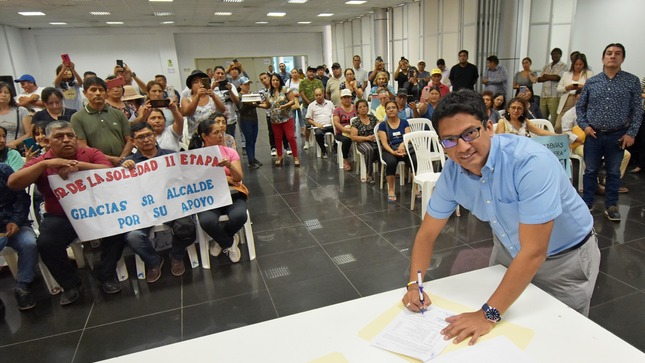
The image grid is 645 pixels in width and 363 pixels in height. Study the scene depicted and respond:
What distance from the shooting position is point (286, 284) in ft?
9.44

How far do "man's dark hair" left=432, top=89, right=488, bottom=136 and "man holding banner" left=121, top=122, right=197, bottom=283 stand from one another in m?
2.40

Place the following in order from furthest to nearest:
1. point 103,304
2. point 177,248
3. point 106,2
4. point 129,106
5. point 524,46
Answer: point 106,2 < point 524,46 < point 129,106 < point 177,248 < point 103,304

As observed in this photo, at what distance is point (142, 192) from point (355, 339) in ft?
7.68

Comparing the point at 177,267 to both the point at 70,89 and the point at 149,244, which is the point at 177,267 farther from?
the point at 70,89

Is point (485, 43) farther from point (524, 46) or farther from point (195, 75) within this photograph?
point (195, 75)

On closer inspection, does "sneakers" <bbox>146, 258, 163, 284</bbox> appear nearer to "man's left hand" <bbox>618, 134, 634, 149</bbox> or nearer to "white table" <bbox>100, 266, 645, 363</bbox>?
"white table" <bbox>100, 266, 645, 363</bbox>

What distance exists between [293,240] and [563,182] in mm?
2621

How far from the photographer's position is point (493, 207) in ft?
4.48

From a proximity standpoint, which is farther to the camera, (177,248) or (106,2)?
(106,2)

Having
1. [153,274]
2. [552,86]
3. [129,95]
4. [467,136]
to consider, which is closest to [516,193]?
[467,136]

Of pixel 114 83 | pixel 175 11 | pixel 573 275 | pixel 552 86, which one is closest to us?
pixel 573 275

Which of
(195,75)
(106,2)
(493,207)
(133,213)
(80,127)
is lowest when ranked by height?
(133,213)

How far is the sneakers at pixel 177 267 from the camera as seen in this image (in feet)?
10.1

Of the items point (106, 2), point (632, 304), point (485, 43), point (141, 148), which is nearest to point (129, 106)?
point (141, 148)
